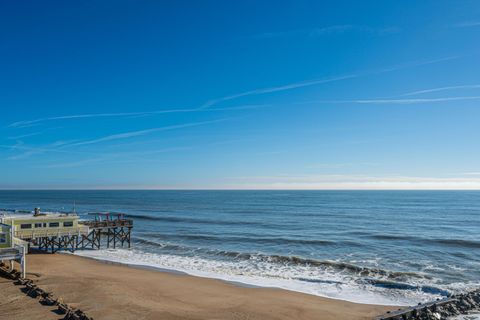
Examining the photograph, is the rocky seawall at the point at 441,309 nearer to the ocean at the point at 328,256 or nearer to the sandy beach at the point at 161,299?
the sandy beach at the point at 161,299

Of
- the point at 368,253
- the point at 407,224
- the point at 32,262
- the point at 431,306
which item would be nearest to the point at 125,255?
the point at 32,262

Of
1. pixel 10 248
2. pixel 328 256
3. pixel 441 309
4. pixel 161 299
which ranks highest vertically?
pixel 10 248

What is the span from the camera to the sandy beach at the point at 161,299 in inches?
773

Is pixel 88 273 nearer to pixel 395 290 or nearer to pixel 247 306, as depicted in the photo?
pixel 247 306

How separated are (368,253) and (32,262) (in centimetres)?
3355

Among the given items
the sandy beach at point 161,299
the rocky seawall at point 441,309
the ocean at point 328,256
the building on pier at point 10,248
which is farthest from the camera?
the ocean at point 328,256

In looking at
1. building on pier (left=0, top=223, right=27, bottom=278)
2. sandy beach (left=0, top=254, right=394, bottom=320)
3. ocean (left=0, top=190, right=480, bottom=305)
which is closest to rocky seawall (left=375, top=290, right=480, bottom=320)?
sandy beach (left=0, top=254, right=394, bottom=320)

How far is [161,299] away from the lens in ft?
74.2

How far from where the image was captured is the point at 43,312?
60.1ft

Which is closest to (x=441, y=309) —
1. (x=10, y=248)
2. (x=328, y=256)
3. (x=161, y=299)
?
(x=161, y=299)

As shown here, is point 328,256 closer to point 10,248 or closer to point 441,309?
point 441,309

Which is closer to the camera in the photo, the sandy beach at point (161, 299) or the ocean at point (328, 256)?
the sandy beach at point (161, 299)

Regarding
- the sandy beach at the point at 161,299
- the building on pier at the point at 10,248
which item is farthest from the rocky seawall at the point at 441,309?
the building on pier at the point at 10,248

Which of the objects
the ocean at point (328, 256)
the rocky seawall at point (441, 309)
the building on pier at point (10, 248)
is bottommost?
the ocean at point (328, 256)
